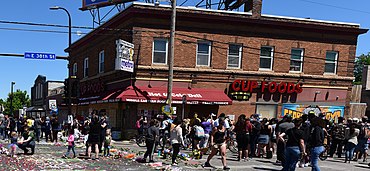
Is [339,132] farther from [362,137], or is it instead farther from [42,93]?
[42,93]

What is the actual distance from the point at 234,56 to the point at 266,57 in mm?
2310

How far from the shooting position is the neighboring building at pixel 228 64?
20.7 meters

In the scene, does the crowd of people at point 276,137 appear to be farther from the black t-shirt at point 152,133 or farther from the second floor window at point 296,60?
the second floor window at point 296,60

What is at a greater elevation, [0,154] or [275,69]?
[275,69]

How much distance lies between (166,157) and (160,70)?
8403 millimetres

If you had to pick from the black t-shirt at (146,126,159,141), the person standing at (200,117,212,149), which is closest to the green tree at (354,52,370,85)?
the person standing at (200,117,212,149)

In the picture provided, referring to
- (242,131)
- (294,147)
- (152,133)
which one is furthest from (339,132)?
(152,133)

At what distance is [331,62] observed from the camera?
24.1 m

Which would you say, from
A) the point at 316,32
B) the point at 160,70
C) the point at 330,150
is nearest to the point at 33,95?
the point at 160,70

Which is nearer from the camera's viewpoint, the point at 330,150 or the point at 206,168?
the point at 206,168

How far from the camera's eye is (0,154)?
13.7 metres

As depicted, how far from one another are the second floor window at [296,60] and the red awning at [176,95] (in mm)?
5555

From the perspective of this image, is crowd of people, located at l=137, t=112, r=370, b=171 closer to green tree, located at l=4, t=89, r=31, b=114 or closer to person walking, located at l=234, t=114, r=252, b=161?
person walking, located at l=234, t=114, r=252, b=161

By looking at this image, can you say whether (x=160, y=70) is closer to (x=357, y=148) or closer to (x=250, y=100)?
(x=250, y=100)
